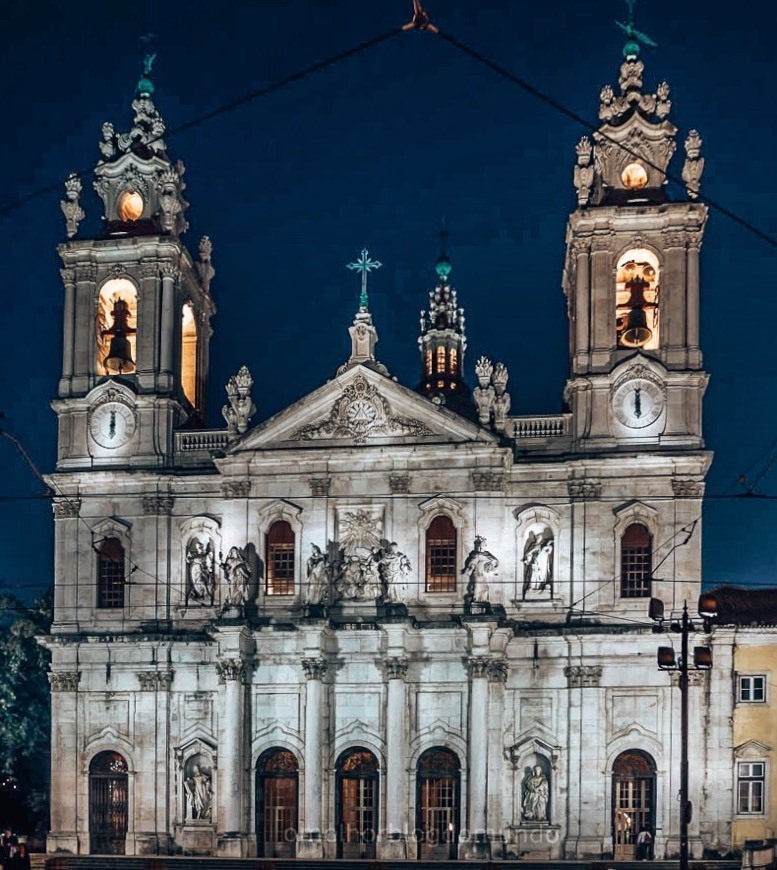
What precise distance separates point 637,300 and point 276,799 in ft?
56.8

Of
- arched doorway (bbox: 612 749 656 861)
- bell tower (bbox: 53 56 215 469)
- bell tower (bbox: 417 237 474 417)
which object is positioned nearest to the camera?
arched doorway (bbox: 612 749 656 861)

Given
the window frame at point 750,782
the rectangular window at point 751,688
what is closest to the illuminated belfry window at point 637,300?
the rectangular window at point 751,688

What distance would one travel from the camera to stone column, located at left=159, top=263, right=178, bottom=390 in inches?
1938

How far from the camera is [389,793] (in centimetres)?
4506

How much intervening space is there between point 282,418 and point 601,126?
12.7 meters

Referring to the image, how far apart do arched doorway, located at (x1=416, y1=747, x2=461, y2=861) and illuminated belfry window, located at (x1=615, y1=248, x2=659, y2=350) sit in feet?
41.6

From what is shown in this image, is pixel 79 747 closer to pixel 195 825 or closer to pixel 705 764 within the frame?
pixel 195 825

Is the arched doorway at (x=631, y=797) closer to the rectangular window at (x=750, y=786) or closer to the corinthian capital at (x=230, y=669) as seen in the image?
the rectangular window at (x=750, y=786)

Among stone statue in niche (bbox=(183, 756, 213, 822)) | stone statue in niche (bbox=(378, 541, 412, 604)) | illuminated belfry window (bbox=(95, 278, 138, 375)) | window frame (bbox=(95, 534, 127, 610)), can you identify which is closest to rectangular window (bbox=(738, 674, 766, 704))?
stone statue in niche (bbox=(378, 541, 412, 604))

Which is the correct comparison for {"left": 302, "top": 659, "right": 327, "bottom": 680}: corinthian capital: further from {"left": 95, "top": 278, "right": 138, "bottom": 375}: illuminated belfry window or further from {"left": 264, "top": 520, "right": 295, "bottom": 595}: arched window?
{"left": 95, "top": 278, "right": 138, "bottom": 375}: illuminated belfry window

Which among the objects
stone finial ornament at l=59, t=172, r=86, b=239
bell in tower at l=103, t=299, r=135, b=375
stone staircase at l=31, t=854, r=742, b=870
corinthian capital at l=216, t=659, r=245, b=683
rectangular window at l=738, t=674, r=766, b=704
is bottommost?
stone staircase at l=31, t=854, r=742, b=870

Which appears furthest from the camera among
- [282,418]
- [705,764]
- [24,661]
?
[24,661]

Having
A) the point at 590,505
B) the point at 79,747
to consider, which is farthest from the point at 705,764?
the point at 79,747

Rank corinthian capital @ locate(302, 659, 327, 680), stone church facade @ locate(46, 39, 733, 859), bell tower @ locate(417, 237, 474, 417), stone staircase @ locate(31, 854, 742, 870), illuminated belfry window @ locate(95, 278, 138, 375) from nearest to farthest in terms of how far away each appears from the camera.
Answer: stone staircase @ locate(31, 854, 742, 870) < stone church facade @ locate(46, 39, 733, 859) < corinthian capital @ locate(302, 659, 327, 680) < illuminated belfry window @ locate(95, 278, 138, 375) < bell tower @ locate(417, 237, 474, 417)
